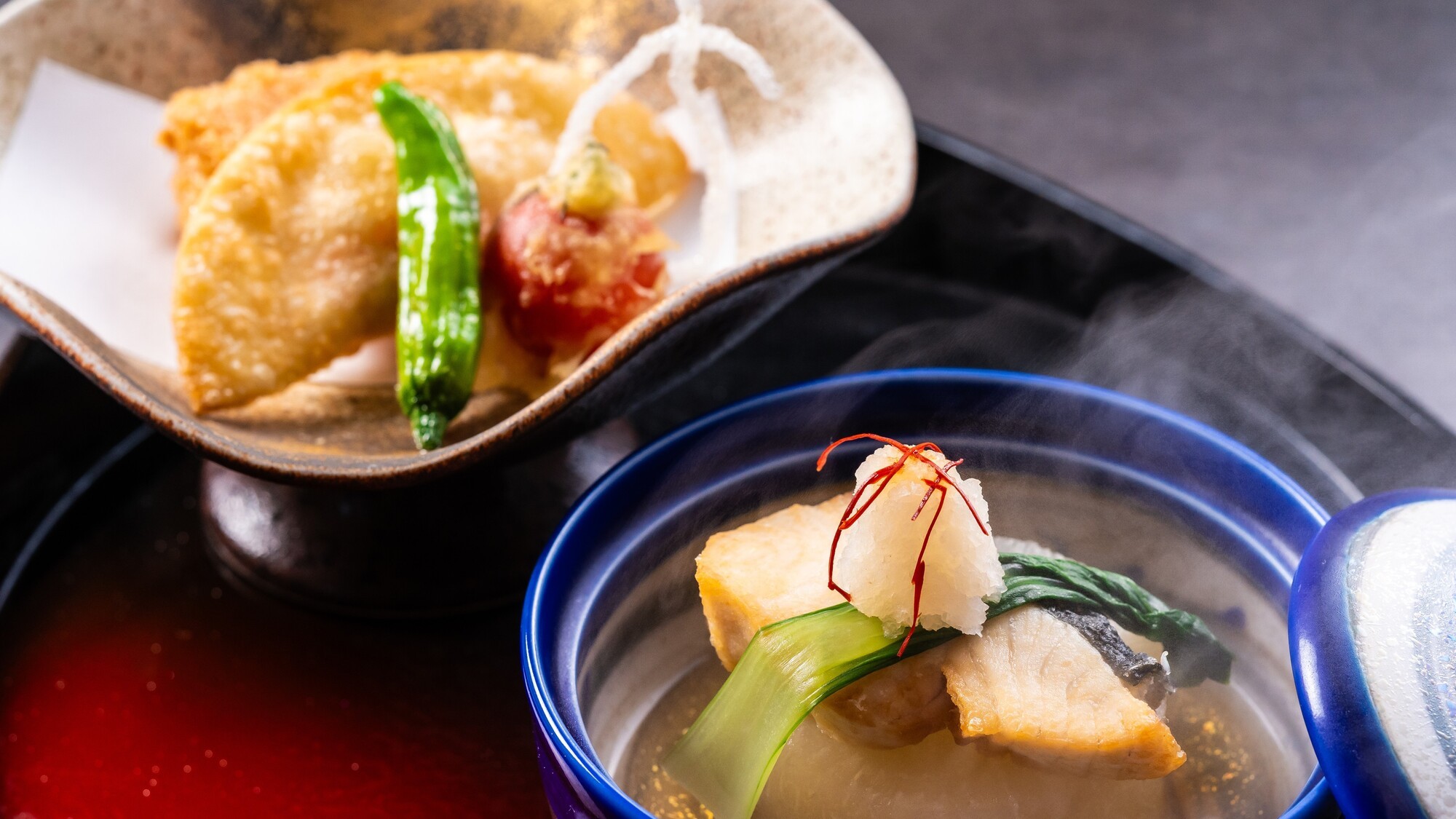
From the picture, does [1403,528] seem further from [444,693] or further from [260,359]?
[260,359]

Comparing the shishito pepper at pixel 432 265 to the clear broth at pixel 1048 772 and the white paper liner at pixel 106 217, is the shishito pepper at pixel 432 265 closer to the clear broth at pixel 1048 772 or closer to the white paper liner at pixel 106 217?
the white paper liner at pixel 106 217

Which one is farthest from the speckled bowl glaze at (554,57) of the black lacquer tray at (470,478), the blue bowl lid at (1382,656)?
the blue bowl lid at (1382,656)

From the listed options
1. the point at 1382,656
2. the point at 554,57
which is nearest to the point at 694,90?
the point at 554,57

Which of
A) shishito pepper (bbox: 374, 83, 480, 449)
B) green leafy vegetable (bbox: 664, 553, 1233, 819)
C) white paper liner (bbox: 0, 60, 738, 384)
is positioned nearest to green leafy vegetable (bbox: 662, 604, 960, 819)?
green leafy vegetable (bbox: 664, 553, 1233, 819)

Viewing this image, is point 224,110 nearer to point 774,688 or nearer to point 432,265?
point 432,265

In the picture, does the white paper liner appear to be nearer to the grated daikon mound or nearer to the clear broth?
the clear broth

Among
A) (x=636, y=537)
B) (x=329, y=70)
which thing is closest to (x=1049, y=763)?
(x=636, y=537)
